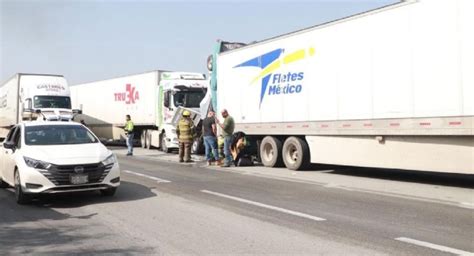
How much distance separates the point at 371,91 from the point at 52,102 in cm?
1962

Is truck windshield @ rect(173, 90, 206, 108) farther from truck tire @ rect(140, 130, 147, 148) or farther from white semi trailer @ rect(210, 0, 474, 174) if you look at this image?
white semi trailer @ rect(210, 0, 474, 174)

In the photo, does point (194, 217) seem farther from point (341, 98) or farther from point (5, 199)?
point (341, 98)

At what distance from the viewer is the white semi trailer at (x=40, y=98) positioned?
26.7m

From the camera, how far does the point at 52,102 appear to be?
27.6 m

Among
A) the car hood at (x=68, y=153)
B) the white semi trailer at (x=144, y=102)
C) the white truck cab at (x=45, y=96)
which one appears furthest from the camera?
the white truck cab at (x=45, y=96)

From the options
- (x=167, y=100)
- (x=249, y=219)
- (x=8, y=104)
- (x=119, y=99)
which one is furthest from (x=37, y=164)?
(x=8, y=104)

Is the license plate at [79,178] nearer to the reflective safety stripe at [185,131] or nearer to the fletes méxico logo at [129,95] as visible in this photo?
the reflective safety stripe at [185,131]

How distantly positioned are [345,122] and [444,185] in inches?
106

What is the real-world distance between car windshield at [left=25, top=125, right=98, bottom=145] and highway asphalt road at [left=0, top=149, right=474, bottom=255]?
1062mm

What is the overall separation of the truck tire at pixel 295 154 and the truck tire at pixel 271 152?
278 millimetres

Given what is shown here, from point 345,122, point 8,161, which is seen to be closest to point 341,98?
point 345,122

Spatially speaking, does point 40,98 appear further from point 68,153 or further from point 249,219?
point 249,219

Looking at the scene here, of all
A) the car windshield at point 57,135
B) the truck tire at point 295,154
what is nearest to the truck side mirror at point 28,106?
the truck tire at point 295,154

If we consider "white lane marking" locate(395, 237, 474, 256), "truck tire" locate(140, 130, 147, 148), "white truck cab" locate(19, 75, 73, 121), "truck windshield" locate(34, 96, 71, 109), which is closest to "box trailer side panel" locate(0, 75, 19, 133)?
"white truck cab" locate(19, 75, 73, 121)
